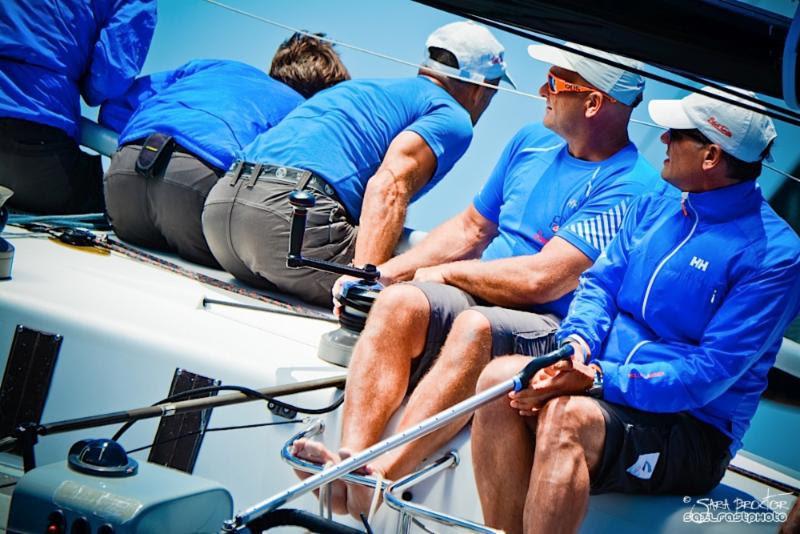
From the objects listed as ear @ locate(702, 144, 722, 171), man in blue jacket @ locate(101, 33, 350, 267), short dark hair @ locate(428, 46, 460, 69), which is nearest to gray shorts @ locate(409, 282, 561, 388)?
ear @ locate(702, 144, 722, 171)

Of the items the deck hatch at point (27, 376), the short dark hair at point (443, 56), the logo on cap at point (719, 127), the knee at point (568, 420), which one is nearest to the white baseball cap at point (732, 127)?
the logo on cap at point (719, 127)

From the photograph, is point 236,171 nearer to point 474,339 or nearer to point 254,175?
point 254,175

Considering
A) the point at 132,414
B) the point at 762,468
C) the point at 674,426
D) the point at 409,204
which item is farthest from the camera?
the point at 409,204

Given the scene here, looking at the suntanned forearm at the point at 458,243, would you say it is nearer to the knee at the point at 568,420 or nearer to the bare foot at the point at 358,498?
the bare foot at the point at 358,498

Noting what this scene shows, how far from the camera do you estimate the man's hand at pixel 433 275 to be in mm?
2572

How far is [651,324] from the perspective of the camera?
7.04ft

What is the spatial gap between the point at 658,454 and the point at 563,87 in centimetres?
105

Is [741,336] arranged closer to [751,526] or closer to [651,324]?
[651,324]

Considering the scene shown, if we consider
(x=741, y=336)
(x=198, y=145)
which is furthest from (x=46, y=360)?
(x=741, y=336)

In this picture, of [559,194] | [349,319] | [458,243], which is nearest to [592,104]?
[559,194]

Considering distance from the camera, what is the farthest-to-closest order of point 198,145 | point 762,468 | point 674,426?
point 198,145 → point 762,468 → point 674,426

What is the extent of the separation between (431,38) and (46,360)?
1.53 meters

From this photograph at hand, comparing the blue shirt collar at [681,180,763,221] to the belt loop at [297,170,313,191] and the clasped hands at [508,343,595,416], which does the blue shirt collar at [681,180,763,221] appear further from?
the belt loop at [297,170,313,191]

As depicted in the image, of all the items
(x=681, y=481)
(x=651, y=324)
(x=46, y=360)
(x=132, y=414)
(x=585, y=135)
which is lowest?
(x=46, y=360)
